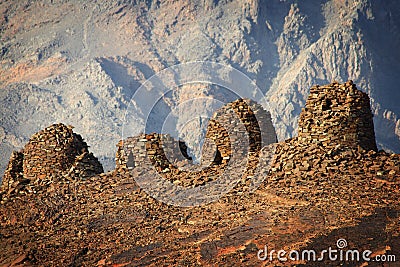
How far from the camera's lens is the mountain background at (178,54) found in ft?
471

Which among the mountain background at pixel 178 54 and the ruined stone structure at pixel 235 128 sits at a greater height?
the mountain background at pixel 178 54

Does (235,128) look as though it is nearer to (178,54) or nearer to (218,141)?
(218,141)

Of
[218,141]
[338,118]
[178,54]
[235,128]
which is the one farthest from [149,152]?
[178,54]

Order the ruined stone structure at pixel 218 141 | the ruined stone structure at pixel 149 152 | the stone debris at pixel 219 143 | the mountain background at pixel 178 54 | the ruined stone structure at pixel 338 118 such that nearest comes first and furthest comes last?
the ruined stone structure at pixel 338 118 < the stone debris at pixel 219 143 < the ruined stone structure at pixel 218 141 < the ruined stone structure at pixel 149 152 < the mountain background at pixel 178 54

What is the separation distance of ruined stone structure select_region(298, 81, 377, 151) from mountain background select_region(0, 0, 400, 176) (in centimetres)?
9841

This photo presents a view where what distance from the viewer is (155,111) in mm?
147625

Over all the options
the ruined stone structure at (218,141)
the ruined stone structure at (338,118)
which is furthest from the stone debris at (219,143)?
the ruined stone structure at (338,118)

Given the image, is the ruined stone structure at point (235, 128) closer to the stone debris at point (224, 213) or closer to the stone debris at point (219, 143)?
the stone debris at point (219, 143)

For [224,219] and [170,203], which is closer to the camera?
[224,219]

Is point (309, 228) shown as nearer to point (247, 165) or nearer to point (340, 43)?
point (247, 165)

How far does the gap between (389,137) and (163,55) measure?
7260cm

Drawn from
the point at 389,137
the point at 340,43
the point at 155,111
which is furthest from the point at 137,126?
the point at 340,43

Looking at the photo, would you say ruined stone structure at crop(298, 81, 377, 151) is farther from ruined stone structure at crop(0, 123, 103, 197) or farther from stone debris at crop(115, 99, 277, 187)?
ruined stone structure at crop(0, 123, 103, 197)

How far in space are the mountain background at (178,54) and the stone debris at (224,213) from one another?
95023 mm
